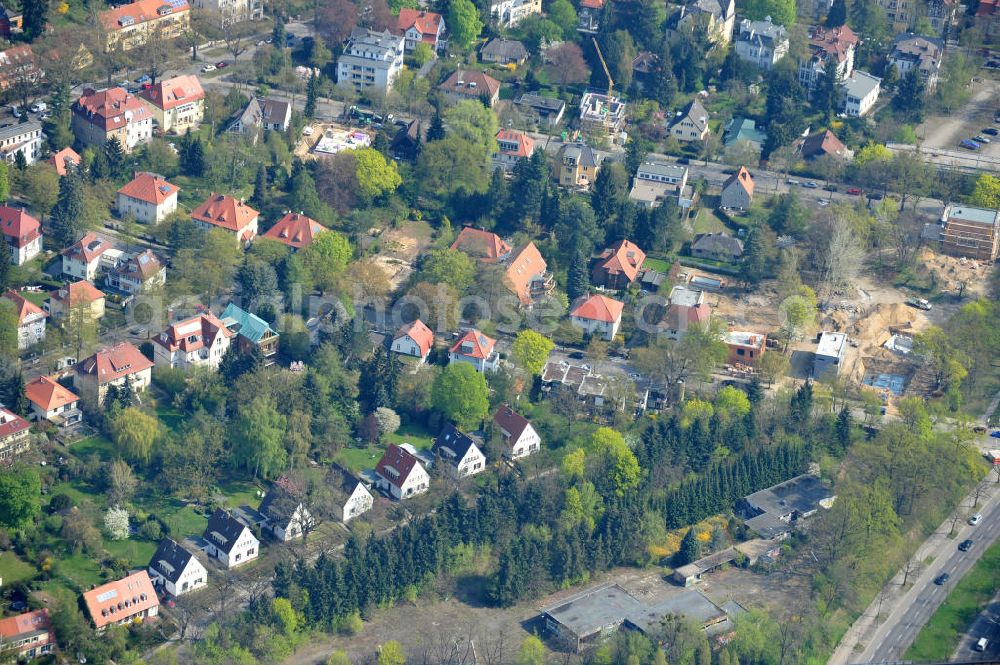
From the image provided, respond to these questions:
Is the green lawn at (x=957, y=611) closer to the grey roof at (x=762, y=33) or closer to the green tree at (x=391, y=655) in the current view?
the green tree at (x=391, y=655)

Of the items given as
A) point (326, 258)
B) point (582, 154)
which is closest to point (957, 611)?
point (326, 258)

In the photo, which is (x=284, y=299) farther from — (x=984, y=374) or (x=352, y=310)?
(x=984, y=374)

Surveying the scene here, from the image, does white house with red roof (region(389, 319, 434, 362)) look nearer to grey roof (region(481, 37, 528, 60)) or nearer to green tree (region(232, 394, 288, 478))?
green tree (region(232, 394, 288, 478))

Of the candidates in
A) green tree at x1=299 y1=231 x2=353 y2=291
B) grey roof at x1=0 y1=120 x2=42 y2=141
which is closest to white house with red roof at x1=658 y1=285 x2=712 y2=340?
green tree at x1=299 y1=231 x2=353 y2=291

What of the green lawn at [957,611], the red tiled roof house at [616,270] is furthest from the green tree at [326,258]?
the green lawn at [957,611]

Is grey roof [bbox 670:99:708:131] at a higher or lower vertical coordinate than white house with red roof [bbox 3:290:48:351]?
higher

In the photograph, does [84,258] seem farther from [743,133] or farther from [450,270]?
[743,133]
